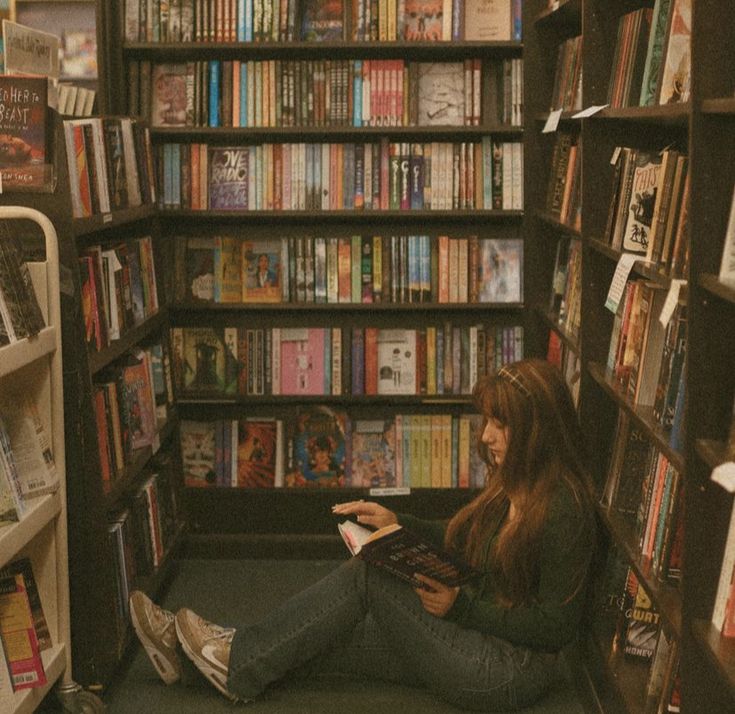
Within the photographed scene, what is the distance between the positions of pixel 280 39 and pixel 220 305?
92 cm

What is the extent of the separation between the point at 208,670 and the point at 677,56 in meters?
1.77

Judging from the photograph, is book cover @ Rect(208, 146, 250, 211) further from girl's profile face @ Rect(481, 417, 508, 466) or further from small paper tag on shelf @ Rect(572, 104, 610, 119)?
girl's profile face @ Rect(481, 417, 508, 466)

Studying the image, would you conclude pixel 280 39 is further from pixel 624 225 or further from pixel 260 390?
pixel 624 225

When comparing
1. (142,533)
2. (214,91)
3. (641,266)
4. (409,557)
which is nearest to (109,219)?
(142,533)

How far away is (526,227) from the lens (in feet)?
13.4

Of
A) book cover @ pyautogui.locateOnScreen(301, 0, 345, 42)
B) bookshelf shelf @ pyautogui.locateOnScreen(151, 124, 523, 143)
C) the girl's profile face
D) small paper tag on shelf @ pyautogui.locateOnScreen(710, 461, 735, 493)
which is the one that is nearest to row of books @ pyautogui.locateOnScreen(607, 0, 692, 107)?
the girl's profile face

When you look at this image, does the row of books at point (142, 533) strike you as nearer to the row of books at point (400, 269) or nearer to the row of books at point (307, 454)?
the row of books at point (307, 454)

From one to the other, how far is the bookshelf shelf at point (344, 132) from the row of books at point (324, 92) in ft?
0.11

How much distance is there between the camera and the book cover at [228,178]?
4141 mm

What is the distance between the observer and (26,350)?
2.50m

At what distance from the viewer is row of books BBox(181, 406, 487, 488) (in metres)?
4.26

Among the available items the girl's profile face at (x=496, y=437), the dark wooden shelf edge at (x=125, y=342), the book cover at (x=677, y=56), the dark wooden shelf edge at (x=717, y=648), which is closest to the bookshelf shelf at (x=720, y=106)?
the book cover at (x=677, y=56)

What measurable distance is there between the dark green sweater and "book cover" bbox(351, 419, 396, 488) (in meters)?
1.55

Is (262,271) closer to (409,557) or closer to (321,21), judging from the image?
(321,21)
